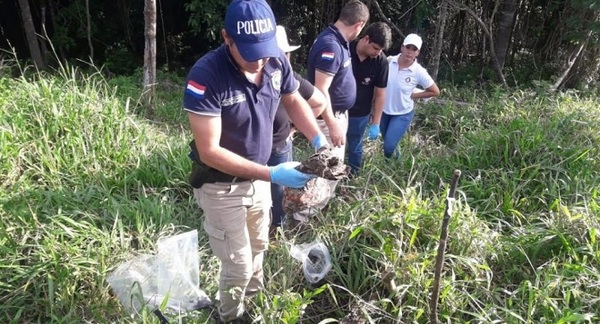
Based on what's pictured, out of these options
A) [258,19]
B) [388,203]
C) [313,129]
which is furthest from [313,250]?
[258,19]

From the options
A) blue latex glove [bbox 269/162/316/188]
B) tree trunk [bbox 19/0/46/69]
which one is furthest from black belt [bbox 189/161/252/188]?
tree trunk [bbox 19/0/46/69]

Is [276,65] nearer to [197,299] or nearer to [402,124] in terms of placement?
[197,299]

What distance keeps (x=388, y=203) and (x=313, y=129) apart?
0.79 m

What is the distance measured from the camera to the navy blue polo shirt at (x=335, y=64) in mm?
3164

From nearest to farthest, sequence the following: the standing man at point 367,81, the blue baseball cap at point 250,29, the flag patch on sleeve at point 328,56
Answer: the blue baseball cap at point 250,29
the flag patch on sleeve at point 328,56
the standing man at point 367,81

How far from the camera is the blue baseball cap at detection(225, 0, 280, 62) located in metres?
1.89

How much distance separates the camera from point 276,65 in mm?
2205

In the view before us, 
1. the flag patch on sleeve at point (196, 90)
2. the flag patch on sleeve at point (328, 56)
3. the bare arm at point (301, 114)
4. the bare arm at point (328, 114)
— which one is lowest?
the bare arm at point (328, 114)

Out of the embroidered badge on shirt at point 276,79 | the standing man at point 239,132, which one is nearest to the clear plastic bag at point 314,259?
the standing man at point 239,132

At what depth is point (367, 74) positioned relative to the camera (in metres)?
3.76

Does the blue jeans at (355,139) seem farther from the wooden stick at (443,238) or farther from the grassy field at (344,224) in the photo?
the wooden stick at (443,238)

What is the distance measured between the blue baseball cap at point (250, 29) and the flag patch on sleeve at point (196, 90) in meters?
0.21

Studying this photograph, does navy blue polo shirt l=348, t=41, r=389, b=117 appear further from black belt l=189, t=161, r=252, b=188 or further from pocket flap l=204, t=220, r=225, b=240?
pocket flap l=204, t=220, r=225, b=240

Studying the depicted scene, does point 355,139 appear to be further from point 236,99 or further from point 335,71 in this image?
point 236,99
